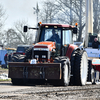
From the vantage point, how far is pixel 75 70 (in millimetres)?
14477

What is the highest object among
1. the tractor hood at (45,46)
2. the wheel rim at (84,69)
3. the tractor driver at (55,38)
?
the tractor driver at (55,38)

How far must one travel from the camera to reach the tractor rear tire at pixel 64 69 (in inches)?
529

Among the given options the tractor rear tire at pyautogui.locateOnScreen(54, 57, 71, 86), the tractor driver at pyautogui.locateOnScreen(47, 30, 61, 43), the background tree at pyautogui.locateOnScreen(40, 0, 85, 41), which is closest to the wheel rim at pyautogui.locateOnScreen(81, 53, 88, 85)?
the tractor rear tire at pyautogui.locateOnScreen(54, 57, 71, 86)

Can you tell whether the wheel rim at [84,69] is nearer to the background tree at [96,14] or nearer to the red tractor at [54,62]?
the red tractor at [54,62]

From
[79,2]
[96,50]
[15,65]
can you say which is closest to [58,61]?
[15,65]

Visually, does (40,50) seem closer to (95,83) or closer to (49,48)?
(49,48)

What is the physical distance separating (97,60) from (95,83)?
1.19 m

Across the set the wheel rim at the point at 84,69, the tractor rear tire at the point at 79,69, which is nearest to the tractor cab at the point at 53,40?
the tractor rear tire at the point at 79,69

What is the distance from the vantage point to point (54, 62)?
1361 cm

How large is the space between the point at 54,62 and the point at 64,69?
51 cm

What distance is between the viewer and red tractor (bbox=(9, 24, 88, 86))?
13500mm

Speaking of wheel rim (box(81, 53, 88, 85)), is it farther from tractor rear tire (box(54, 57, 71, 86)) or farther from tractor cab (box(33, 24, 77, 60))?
tractor rear tire (box(54, 57, 71, 86))

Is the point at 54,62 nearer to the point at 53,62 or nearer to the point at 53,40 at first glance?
the point at 53,62

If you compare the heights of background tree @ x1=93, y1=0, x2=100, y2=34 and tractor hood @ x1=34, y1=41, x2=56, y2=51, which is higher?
background tree @ x1=93, y1=0, x2=100, y2=34
